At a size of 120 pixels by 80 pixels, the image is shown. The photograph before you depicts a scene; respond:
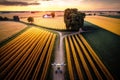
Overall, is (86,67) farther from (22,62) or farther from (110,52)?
(22,62)

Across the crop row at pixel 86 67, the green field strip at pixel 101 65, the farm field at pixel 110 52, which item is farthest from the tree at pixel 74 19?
the crop row at pixel 86 67

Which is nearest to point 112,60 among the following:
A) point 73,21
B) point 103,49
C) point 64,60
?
point 103,49

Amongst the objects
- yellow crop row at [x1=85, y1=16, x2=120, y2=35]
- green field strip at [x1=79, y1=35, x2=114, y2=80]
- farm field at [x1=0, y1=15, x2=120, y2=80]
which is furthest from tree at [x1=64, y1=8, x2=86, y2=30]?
green field strip at [x1=79, y1=35, x2=114, y2=80]

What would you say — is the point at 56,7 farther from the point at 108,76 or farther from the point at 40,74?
the point at 108,76

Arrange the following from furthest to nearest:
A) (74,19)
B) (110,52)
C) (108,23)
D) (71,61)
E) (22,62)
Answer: (74,19)
(108,23)
(110,52)
(71,61)
(22,62)

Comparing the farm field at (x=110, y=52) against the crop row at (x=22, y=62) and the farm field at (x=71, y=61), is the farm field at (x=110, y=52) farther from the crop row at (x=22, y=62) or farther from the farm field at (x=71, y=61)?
the crop row at (x=22, y=62)

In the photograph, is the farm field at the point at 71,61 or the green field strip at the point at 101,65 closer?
the green field strip at the point at 101,65

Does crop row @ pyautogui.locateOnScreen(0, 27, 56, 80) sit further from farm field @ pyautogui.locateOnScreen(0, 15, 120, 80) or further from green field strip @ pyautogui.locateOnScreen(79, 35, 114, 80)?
green field strip @ pyautogui.locateOnScreen(79, 35, 114, 80)

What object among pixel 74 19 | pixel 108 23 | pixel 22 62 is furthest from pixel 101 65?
pixel 74 19
